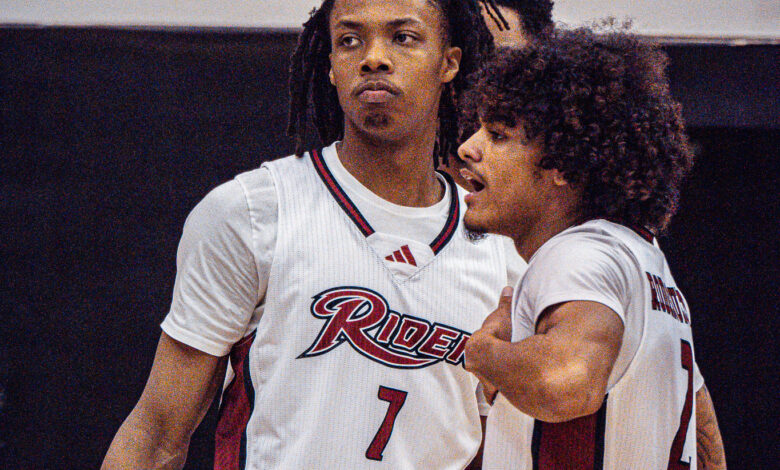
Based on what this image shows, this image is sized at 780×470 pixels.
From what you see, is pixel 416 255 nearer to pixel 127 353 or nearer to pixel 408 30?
pixel 408 30

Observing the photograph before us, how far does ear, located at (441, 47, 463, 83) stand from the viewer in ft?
6.26

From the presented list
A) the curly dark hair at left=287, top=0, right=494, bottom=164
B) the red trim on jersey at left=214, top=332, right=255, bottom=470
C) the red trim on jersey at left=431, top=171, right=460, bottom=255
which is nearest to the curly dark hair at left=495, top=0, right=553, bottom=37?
the curly dark hair at left=287, top=0, right=494, bottom=164

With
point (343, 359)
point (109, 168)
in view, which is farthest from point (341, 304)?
point (109, 168)

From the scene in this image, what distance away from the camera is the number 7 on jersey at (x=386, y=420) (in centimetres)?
164

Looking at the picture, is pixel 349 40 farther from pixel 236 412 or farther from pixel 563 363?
pixel 563 363

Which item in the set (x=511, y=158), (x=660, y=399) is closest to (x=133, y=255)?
(x=511, y=158)

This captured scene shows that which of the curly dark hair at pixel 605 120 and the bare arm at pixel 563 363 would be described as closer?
the bare arm at pixel 563 363

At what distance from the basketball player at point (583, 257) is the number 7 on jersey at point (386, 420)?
260mm

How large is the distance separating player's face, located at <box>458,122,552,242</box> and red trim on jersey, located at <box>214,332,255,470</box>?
0.51m

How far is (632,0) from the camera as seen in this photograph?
3051mm

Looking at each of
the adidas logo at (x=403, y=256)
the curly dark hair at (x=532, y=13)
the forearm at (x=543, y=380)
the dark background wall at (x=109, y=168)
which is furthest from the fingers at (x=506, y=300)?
the dark background wall at (x=109, y=168)

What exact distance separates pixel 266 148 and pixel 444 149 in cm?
104

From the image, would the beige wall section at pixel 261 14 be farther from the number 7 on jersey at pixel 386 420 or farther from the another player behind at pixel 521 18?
the number 7 on jersey at pixel 386 420

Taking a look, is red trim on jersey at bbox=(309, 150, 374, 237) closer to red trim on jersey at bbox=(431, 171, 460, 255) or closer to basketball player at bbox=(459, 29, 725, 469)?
red trim on jersey at bbox=(431, 171, 460, 255)
